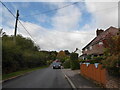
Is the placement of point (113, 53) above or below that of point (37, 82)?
above

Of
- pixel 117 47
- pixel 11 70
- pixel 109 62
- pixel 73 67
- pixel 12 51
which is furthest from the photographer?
pixel 73 67

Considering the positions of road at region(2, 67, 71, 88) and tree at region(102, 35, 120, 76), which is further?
road at region(2, 67, 71, 88)

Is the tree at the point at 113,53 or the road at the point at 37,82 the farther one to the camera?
the road at the point at 37,82

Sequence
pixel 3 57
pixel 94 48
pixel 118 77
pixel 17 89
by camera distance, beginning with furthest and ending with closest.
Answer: pixel 94 48 < pixel 3 57 < pixel 118 77 < pixel 17 89

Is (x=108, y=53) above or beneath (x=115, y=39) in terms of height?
beneath

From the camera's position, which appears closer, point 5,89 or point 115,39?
point 115,39

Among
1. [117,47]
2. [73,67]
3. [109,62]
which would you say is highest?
[117,47]

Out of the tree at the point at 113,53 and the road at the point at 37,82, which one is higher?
the tree at the point at 113,53

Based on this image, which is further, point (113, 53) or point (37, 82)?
point (37, 82)

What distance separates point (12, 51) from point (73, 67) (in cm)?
1162

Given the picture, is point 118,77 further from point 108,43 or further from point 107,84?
point 108,43

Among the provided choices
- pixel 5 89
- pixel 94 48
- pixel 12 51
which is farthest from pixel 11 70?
pixel 94 48

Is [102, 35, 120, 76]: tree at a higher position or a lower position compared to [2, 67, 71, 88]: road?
higher

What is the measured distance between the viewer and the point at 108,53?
8648 millimetres
